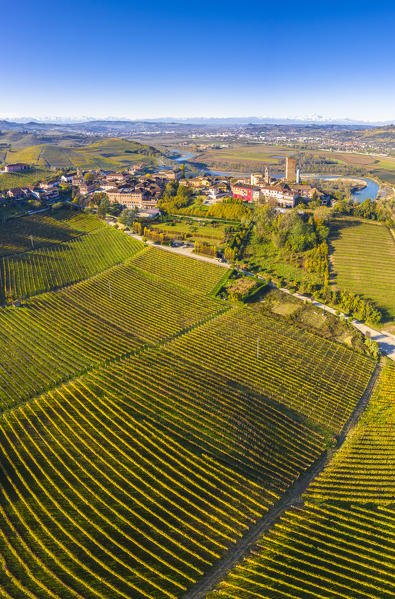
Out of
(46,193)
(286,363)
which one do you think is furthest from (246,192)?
(286,363)

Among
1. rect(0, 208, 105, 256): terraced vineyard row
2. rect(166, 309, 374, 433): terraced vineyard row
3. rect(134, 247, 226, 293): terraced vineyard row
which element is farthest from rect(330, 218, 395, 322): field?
rect(0, 208, 105, 256): terraced vineyard row

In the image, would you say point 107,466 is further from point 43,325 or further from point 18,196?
point 18,196

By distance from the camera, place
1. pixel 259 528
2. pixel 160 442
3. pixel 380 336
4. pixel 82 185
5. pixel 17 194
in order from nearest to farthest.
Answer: pixel 259 528, pixel 160 442, pixel 380 336, pixel 17 194, pixel 82 185

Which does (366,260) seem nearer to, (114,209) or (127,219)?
(127,219)

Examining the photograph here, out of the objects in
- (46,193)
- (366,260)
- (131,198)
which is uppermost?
(46,193)

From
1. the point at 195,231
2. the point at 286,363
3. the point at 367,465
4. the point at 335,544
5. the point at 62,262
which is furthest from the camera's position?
the point at 195,231

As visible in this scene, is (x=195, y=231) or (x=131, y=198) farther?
(x=131, y=198)

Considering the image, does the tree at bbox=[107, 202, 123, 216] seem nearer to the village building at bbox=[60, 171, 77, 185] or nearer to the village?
the village

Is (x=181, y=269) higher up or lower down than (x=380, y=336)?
higher up
